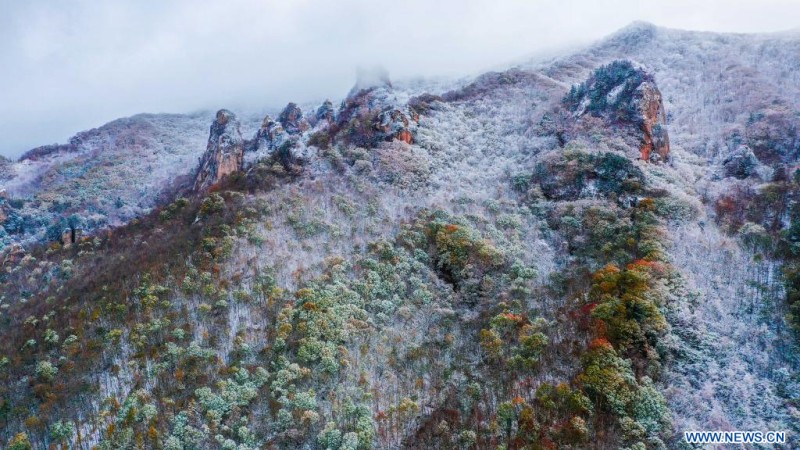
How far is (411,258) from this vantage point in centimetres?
4194

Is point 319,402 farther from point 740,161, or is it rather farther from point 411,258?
point 740,161

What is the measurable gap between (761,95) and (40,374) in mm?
94827

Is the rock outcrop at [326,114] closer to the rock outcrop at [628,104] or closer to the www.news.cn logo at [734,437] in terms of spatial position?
the rock outcrop at [628,104]

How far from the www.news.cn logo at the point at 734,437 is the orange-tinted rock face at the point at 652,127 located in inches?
1467

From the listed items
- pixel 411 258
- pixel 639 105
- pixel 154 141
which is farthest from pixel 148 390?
pixel 154 141

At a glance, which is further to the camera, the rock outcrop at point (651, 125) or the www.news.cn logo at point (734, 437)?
the rock outcrop at point (651, 125)

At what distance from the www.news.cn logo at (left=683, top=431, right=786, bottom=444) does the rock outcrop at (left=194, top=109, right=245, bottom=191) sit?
3067 inches

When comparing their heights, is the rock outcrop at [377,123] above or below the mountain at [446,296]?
above

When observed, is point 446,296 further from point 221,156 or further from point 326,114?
point 326,114

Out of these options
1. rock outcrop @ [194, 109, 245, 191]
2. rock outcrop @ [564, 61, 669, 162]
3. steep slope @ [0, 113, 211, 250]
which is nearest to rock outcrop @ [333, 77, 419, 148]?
rock outcrop @ [194, 109, 245, 191]

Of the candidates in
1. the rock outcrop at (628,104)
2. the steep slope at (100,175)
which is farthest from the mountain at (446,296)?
the steep slope at (100,175)

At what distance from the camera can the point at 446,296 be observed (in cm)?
3891

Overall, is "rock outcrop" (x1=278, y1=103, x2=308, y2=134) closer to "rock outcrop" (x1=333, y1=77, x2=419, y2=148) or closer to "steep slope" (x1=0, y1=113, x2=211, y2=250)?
"rock outcrop" (x1=333, y1=77, x2=419, y2=148)

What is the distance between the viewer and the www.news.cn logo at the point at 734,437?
24.6 meters
